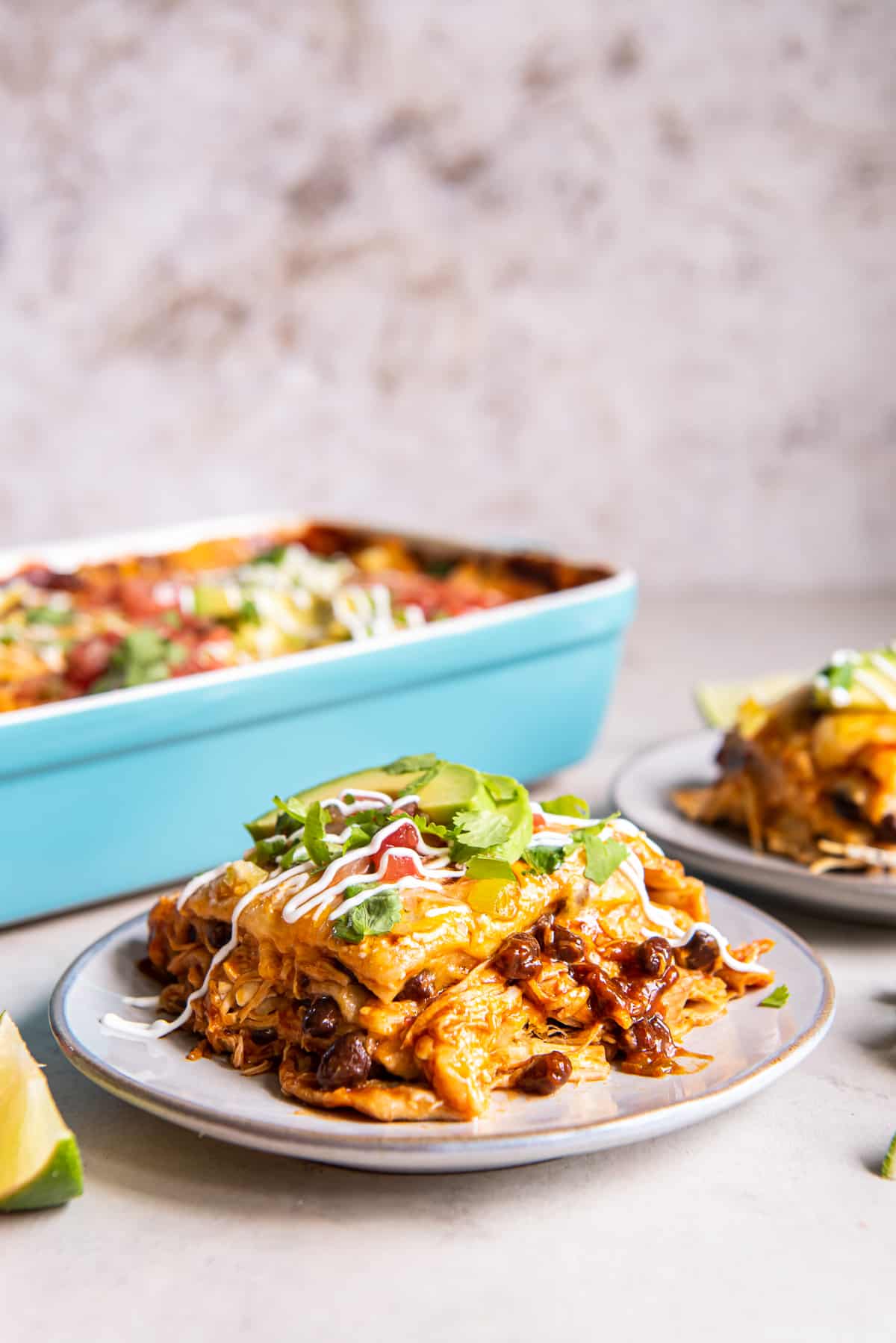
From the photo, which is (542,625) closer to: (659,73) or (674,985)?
(674,985)

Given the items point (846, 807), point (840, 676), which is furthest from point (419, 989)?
point (840, 676)

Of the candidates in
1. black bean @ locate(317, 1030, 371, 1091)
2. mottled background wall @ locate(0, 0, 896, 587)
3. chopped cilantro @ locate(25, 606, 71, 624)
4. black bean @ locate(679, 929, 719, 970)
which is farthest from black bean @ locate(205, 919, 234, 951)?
mottled background wall @ locate(0, 0, 896, 587)

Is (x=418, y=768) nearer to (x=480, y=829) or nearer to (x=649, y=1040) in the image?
(x=480, y=829)

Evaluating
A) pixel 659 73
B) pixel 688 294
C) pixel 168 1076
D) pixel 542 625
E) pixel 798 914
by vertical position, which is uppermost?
pixel 659 73

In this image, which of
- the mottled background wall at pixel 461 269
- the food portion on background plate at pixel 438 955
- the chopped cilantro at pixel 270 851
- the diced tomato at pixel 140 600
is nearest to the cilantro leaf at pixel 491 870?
the food portion on background plate at pixel 438 955

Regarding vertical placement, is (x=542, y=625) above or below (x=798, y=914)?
above

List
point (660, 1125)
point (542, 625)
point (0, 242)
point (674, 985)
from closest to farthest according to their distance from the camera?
point (660, 1125) → point (674, 985) → point (542, 625) → point (0, 242)

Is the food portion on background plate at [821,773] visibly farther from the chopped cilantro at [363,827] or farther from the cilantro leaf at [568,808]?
the chopped cilantro at [363,827]

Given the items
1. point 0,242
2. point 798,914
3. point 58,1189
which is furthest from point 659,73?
point 58,1189
